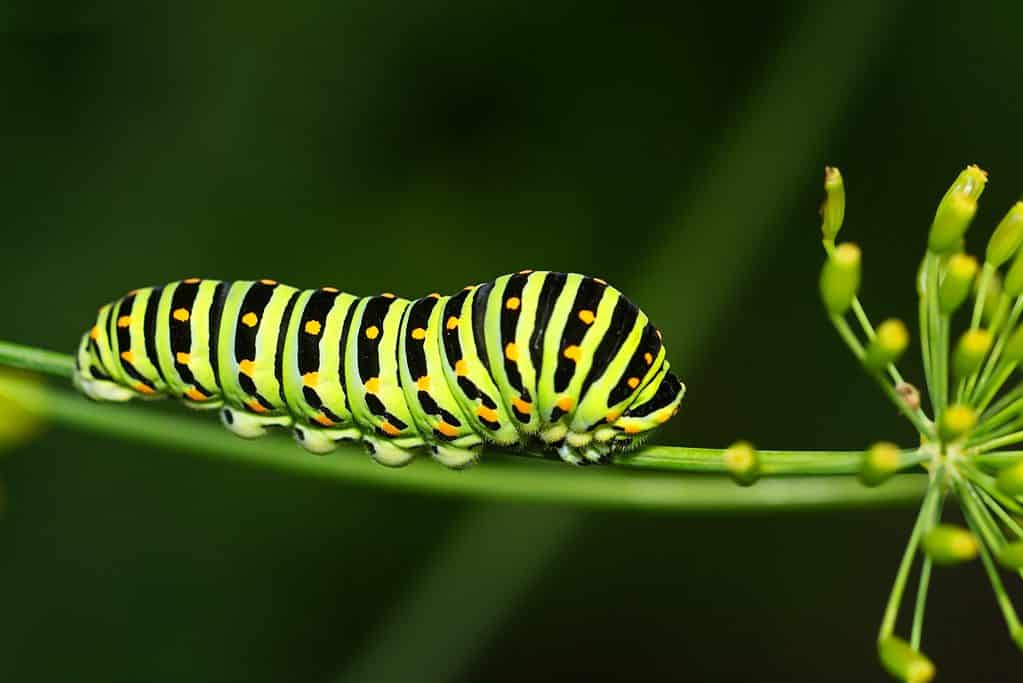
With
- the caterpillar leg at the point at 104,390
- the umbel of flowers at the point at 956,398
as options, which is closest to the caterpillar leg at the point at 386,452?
the caterpillar leg at the point at 104,390

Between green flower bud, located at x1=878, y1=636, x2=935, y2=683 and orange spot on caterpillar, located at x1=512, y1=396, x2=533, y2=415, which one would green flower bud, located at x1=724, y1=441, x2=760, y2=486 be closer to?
green flower bud, located at x1=878, y1=636, x2=935, y2=683

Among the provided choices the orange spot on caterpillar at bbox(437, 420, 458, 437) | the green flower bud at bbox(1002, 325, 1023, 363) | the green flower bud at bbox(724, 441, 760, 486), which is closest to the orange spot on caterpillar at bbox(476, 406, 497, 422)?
the orange spot on caterpillar at bbox(437, 420, 458, 437)

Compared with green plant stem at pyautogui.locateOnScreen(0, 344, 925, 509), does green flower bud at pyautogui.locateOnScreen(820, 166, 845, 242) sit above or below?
above

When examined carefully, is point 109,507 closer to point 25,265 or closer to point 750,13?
point 25,265

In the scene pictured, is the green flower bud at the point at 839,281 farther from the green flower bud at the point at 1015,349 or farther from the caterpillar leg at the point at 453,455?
the caterpillar leg at the point at 453,455

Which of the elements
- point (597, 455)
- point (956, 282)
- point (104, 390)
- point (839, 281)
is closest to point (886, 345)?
point (839, 281)

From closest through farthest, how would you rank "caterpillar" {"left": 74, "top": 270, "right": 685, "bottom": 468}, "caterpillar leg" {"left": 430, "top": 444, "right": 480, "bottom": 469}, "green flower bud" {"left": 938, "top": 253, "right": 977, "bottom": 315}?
"green flower bud" {"left": 938, "top": 253, "right": 977, "bottom": 315} → "caterpillar" {"left": 74, "top": 270, "right": 685, "bottom": 468} → "caterpillar leg" {"left": 430, "top": 444, "right": 480, "bottom": 469}

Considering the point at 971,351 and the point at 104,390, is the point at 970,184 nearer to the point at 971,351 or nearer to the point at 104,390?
the point at 971,351

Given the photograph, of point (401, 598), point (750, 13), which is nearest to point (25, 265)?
point (401, 598)
